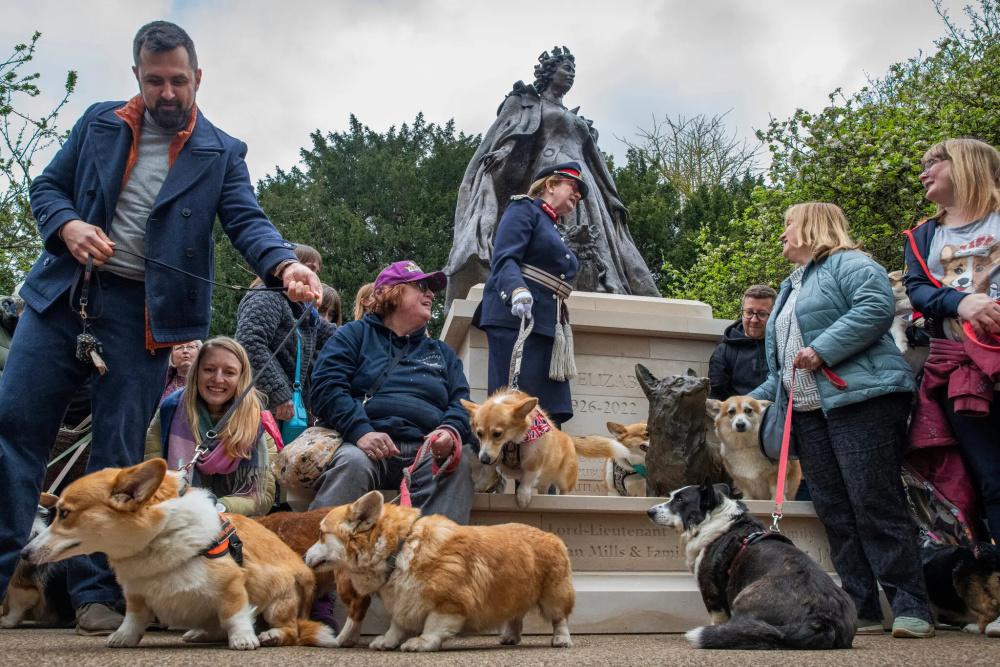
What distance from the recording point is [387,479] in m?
4.43

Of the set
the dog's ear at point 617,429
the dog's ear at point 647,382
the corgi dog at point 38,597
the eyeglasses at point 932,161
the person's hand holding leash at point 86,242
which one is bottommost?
the corgi dog at point 38,597

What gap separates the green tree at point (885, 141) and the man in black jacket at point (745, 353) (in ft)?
27.2

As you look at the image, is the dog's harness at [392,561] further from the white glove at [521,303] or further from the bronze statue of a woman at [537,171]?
the bronze statue of a woman at [537,171]

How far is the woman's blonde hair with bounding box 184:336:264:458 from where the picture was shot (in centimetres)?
418

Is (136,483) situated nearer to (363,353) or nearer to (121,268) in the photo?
(121,268)

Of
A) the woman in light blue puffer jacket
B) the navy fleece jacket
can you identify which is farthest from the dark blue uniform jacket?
the woman in light blue puffer jacket

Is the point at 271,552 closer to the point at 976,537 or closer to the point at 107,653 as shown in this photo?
the point at 107,653

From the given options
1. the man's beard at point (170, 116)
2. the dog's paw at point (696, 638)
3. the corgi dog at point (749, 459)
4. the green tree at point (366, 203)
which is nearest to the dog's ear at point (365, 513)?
the dog's paw at point (696, 638)

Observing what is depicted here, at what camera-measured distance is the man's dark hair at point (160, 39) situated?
333 centimetres

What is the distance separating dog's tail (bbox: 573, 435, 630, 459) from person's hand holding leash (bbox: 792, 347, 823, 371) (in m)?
1.99

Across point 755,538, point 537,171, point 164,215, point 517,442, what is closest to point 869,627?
point 755,538

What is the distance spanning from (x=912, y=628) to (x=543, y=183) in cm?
359

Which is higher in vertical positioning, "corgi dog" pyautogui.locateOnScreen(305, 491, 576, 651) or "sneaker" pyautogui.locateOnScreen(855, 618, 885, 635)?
"corgi dog" pyautogui.locateOnScreen(305, 491, 576, 651)

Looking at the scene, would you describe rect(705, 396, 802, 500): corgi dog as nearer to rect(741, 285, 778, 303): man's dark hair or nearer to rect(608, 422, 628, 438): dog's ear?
rect(608, 422, 628, 438): dog's ear
